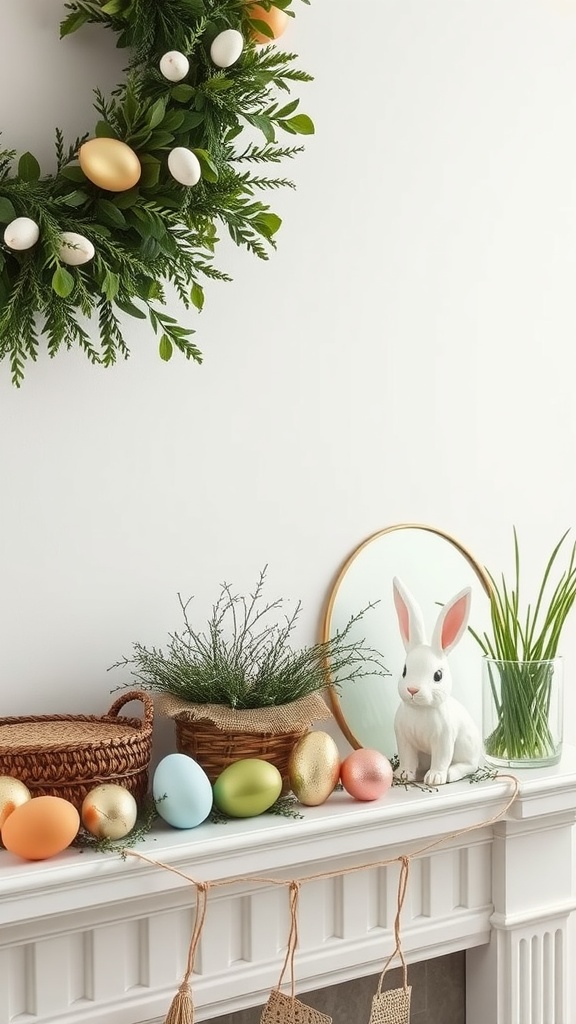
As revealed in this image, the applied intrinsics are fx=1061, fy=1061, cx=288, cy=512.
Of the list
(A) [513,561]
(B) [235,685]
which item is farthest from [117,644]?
(A) [513,561]

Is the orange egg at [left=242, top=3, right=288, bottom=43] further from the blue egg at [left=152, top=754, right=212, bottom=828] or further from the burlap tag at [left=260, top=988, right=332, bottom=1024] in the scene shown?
the burlap tag at [left=260, top=988, right=332, bottom=1024]

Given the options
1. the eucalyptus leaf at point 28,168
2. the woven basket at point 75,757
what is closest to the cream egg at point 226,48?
the eucalyptus leaf at point 28,168

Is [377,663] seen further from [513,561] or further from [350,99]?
[350,99]

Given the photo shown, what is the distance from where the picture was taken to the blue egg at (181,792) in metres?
1.19

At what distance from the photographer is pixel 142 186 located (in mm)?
1266

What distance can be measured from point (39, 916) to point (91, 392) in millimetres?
631

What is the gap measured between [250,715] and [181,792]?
135mm

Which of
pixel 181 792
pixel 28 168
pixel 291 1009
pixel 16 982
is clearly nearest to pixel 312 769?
pixel 181 792

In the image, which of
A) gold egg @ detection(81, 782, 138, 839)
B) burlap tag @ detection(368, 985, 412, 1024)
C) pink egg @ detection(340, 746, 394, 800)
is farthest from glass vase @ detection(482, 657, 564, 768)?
gold egg @ detection(81, 782, 138, 839)

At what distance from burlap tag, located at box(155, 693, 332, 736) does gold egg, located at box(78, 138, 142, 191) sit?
62 centimetres

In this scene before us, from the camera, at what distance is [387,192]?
1604 millimetres

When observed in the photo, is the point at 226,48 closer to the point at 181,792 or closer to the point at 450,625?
the point at 450,625

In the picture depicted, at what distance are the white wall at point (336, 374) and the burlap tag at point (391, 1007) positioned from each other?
502mm

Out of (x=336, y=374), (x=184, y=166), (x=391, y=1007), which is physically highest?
(x=184, y=166)
